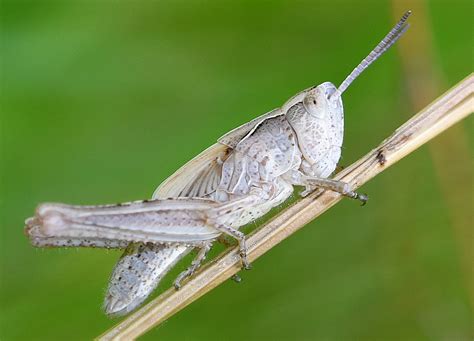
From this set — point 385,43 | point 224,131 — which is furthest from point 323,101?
point 224,131

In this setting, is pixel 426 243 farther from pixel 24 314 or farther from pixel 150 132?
pixel 24 314

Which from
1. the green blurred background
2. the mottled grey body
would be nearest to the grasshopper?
the mottled grey body

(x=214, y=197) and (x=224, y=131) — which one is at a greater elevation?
(x=224, y=131)

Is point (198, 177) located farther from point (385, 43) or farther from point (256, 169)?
point (385, 43)

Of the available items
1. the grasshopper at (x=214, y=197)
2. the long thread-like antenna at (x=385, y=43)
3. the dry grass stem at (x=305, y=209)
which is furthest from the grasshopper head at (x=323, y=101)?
the dry grass stem at (x=305, y=209)


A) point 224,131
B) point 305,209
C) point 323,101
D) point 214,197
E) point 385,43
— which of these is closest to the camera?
point 305,209

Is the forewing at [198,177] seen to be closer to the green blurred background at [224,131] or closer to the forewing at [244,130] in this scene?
the forewing at [244,130]

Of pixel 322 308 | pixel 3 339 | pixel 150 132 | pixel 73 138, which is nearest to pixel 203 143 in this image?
pixel 150 132
